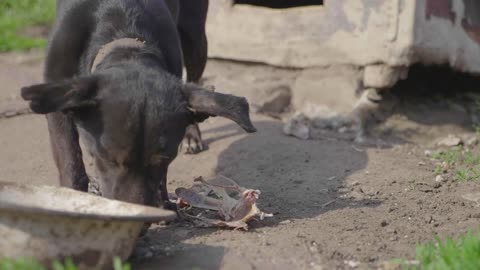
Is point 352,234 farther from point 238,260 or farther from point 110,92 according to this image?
point 110,92

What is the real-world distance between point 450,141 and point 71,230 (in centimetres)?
444

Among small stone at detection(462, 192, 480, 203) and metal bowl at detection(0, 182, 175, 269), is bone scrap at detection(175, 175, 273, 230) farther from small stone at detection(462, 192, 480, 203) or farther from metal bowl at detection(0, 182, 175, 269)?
small stone at detection(462, 192, 480, 203)

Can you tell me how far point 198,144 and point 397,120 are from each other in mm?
2010

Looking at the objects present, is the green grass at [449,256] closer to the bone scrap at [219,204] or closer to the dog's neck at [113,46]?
the bone scrap at [219,204]

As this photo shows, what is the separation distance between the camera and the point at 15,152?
256 inches

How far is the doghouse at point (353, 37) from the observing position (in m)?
7.25

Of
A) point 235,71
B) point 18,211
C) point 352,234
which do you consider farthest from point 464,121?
point 18,211

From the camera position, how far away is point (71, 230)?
140 inches

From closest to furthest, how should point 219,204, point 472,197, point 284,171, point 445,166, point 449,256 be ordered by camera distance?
point 449,256
point 219,204
point 472,197
point 284,171
point 445,166

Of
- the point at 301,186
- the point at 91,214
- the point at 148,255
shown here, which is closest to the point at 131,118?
the point at 148,255

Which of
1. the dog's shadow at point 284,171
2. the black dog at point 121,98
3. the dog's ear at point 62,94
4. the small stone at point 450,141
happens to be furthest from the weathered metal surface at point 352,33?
the dog's ear at point 62,94

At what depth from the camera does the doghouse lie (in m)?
7.25

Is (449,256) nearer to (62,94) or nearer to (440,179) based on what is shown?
(62,94)

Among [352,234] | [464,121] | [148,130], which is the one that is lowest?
[464,121]
